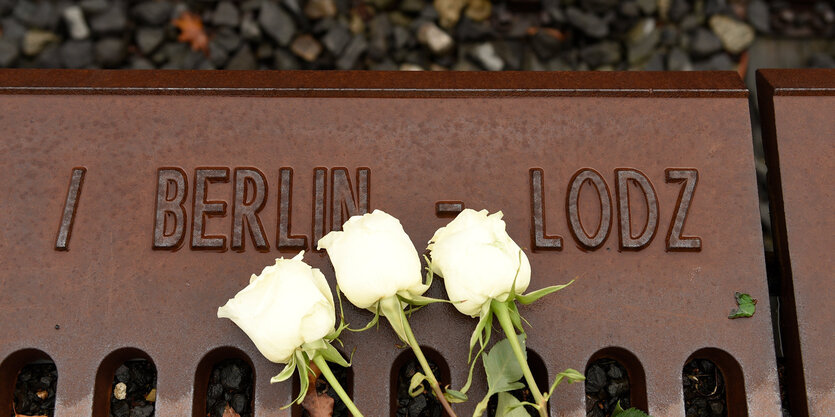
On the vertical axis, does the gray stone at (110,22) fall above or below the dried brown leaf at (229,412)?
above

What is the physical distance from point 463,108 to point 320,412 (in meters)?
0.48

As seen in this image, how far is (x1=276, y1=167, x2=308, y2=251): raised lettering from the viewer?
3.17ft

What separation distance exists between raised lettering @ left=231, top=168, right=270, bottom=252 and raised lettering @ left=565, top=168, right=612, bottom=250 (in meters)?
0.43

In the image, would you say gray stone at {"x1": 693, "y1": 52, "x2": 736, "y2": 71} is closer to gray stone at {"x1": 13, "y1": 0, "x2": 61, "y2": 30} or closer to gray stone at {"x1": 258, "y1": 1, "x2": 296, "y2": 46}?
gray stone at {"x1": 258, "y1": 1, "x2": 296, "y2": 46}

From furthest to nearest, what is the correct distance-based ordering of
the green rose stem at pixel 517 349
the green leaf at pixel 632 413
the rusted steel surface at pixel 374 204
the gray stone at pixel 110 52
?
the gray stone at pixel 110 52 → the rusted steel surface at pixel 374 204 → the green leaf at pixel 632 413 → the green rose stem at pixel 517 349

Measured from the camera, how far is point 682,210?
0.98 meters

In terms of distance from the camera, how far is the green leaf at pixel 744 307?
0.95 m

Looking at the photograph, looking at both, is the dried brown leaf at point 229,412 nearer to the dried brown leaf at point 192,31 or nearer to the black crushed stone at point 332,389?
the black crushed stone at point 332,389

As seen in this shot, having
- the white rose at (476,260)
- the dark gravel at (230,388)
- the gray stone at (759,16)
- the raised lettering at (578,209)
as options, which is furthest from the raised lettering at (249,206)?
the gray stone at (759,16)

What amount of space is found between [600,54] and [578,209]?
0.56 meters

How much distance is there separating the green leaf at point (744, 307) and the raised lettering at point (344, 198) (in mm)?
533

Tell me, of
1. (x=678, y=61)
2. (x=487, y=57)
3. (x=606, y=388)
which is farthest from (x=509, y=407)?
(x=678, y=61)

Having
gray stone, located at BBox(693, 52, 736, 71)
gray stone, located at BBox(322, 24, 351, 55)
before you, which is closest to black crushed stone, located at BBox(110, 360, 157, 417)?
gray stone, located at BBox(322, 24, 351, 55)

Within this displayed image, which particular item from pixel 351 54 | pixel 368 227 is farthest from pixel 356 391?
pixel 351 54
